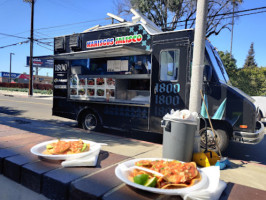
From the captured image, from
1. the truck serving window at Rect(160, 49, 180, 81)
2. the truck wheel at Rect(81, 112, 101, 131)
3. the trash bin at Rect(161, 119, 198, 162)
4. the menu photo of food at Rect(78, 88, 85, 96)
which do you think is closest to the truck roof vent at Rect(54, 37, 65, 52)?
the menu photo of food at Rect(78, 88, 85, 96)

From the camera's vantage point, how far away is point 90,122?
736cm

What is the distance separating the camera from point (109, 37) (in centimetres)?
671

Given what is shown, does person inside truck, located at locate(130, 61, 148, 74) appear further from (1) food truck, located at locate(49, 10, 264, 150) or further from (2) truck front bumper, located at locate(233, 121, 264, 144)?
(2) truck front bumper, located at locate(233, 121, 264, 144)

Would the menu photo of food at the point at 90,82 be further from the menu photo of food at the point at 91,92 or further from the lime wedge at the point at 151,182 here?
the lime wedge at the point at 151,182

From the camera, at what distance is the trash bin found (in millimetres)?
3686

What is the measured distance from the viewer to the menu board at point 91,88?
6.84 m

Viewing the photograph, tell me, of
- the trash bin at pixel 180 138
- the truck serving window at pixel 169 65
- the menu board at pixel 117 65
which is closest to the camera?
the trash bin at pixel 180 138

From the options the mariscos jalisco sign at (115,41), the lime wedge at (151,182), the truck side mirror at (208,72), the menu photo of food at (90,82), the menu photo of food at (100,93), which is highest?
the mariscos jalisco sign at (115,41)

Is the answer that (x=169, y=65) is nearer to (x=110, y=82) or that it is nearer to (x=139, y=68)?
(x=139, y=68)

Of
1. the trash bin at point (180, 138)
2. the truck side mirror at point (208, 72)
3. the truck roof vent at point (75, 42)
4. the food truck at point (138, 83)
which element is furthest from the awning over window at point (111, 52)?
the trash bin at point (180, 138)

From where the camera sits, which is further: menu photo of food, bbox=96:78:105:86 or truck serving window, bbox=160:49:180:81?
menu photo of food, bbox=96:78:105:86

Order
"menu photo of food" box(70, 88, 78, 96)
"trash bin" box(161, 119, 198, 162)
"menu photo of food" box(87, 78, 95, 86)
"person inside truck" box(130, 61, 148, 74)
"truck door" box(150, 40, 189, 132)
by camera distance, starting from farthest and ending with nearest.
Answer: "menu photo of food" box(70, 88, 78, 96) → "menu photo of food" box(87, 78, 95, 86) → "person inside truck" box(130, 61, 148, 74) → "truck door" box(150, 40, 189, 132) → "trash bin" box(161, 119, 198, 162)

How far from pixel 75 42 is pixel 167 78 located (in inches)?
149

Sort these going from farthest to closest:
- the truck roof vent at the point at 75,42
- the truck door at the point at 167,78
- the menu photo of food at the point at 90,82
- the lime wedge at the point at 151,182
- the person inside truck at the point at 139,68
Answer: the truck roof vent at the point at 75,42
the menu photo of food at the point at 90,82
the person inside truck at the point at 139,68
the truck door at the point at 167,78
the lime wedge at the point at 151,182
